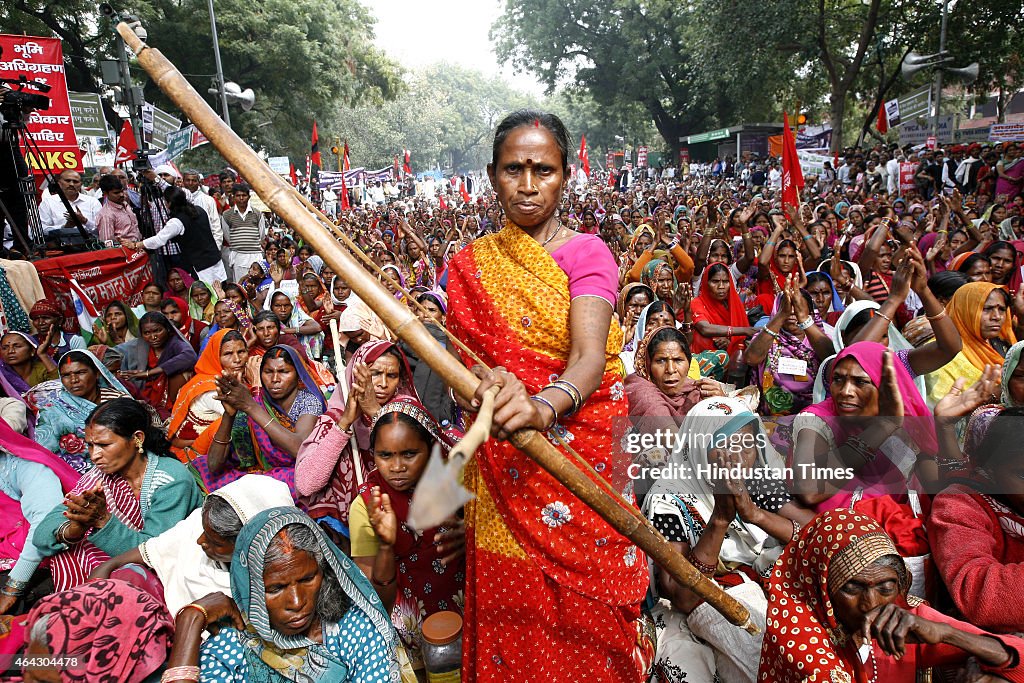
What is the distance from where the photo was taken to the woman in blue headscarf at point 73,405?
12.4ft

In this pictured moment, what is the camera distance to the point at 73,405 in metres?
3.85

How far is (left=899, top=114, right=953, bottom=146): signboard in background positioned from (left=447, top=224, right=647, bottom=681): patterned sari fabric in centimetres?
1956

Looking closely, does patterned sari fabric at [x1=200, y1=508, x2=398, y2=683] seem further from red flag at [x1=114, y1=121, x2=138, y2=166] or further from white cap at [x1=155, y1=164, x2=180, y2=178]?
white cap at [x1=155, y1=164, x2=180, y2=178]

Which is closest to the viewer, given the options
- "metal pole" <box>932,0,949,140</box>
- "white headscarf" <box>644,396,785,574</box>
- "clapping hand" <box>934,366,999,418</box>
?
"white headscarf" <box>644,396,785,574</box>

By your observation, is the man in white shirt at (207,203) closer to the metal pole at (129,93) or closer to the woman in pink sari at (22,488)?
the metal pole at (129,93)

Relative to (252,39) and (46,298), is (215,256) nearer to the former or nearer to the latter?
(46,298)

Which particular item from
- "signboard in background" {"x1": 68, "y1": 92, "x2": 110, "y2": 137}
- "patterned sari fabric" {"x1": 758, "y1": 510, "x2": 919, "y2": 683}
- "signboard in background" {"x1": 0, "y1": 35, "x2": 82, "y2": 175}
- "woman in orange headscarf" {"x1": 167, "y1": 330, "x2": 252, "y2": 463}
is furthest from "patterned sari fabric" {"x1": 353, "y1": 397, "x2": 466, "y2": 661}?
"signboard in background" {"x1": 68, "y1": 92, "x2": 110, "y2": 137}

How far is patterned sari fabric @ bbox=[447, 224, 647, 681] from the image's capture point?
1485 mm

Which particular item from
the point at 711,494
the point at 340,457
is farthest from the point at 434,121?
the point at 711,494

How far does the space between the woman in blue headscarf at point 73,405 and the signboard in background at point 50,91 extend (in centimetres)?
635

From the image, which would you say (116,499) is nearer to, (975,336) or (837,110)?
(975,336)

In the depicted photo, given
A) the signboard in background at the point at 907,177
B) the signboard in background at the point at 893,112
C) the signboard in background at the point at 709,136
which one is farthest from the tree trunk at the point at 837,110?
the signboard in background at the point at 709,136

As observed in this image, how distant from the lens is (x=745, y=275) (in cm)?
662

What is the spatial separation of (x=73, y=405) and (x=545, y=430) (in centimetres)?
378
